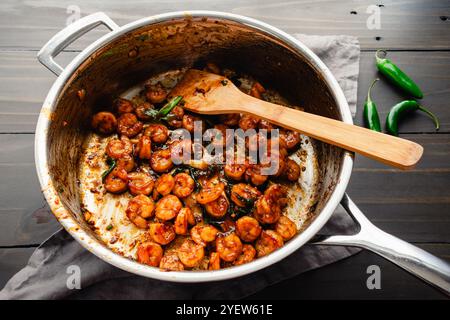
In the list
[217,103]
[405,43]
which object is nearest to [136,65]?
[217,103]

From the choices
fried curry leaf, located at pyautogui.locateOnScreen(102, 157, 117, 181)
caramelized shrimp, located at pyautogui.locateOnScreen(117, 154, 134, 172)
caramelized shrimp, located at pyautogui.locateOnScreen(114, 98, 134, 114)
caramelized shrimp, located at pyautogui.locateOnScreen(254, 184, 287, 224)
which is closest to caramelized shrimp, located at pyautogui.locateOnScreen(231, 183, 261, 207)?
caramelized shrimp, located at pyautogui.locateOnScreen(254, 184, 287, 224)

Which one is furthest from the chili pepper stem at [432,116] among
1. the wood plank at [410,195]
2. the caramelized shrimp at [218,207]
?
the caramelized shrimp at [218,207]

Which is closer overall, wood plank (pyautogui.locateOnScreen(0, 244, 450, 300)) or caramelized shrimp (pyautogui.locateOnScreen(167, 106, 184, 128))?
wood plank (pyautogui.locateOnScreen(0, 244, 450, 300))

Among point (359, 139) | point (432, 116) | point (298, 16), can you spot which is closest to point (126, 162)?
point (359, 139)

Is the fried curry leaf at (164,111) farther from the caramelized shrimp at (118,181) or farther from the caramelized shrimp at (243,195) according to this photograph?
the caramelized shrimp at (243,195)

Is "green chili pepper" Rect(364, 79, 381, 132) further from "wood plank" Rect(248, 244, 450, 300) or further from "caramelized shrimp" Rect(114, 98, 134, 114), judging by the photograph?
"caramelized shrimp" Rect(114, 98, 134, 114)

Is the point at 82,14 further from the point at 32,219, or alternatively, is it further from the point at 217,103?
the point at 32,219
